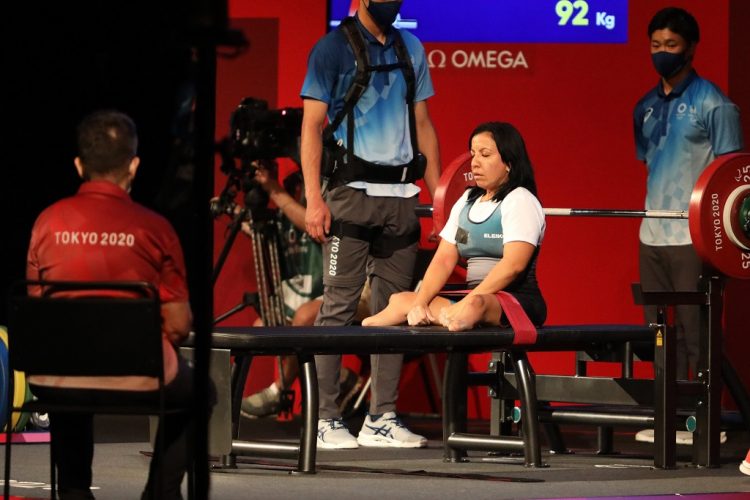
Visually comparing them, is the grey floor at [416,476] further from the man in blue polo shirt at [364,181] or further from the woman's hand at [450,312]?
the woman's hand at [450,312]

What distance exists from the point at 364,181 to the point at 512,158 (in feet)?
2.07

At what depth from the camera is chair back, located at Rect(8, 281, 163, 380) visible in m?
3.22

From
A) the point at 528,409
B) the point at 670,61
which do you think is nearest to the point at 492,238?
the point at 528,409

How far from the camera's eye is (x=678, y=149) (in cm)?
592

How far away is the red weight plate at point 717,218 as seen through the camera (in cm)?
492

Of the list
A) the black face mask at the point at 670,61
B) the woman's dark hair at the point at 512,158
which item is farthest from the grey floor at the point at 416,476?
the black face mask at the point at 670,61

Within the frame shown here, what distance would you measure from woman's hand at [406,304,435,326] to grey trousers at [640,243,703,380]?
1455 mm

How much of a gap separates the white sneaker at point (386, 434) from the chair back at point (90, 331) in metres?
2.25

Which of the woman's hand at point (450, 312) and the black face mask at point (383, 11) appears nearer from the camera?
the woman's hand at point (450, 312)

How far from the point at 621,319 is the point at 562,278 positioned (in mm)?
346

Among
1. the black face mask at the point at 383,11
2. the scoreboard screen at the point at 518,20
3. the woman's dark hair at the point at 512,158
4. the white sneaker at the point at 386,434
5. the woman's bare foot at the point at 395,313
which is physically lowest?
the white sneaker at the point at 386,434

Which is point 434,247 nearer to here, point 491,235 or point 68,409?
point 491,235

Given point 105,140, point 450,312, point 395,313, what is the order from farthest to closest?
point 395,313 → point 450,312 → point 105,140

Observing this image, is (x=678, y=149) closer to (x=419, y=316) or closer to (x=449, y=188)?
(x=449, y=188)
